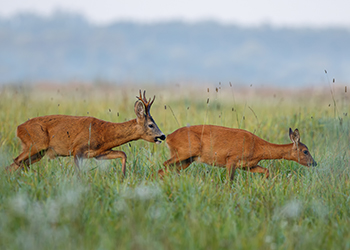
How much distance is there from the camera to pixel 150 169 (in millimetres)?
5969

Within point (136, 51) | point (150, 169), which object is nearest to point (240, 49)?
point (136, 51)

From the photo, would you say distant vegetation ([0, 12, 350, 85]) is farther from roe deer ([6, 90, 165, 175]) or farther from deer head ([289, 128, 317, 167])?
deer head ([289, 128, 317, 167])

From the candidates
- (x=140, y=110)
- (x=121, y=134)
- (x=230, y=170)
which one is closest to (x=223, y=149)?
(x=230, y=170)

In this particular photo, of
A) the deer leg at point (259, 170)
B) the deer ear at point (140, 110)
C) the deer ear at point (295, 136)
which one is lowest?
the deer leg at point (259, 170)

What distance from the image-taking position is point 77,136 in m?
6.04

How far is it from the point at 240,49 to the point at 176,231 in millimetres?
186513

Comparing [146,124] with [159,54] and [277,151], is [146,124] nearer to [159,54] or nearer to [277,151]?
[277,151]

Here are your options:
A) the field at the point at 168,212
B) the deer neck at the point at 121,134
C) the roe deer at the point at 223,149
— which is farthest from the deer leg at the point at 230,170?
the deer neck at the point at 121,134

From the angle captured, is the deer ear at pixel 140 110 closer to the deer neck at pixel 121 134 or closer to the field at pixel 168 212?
the deer neck at pixel 121 134

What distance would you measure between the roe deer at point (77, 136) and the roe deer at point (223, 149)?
0.33m

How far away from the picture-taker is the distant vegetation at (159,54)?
152m

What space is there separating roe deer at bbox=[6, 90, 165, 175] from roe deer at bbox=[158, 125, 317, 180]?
0.33m

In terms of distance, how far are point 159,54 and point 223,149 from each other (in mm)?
170757

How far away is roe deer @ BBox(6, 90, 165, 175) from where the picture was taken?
598 centimetres
